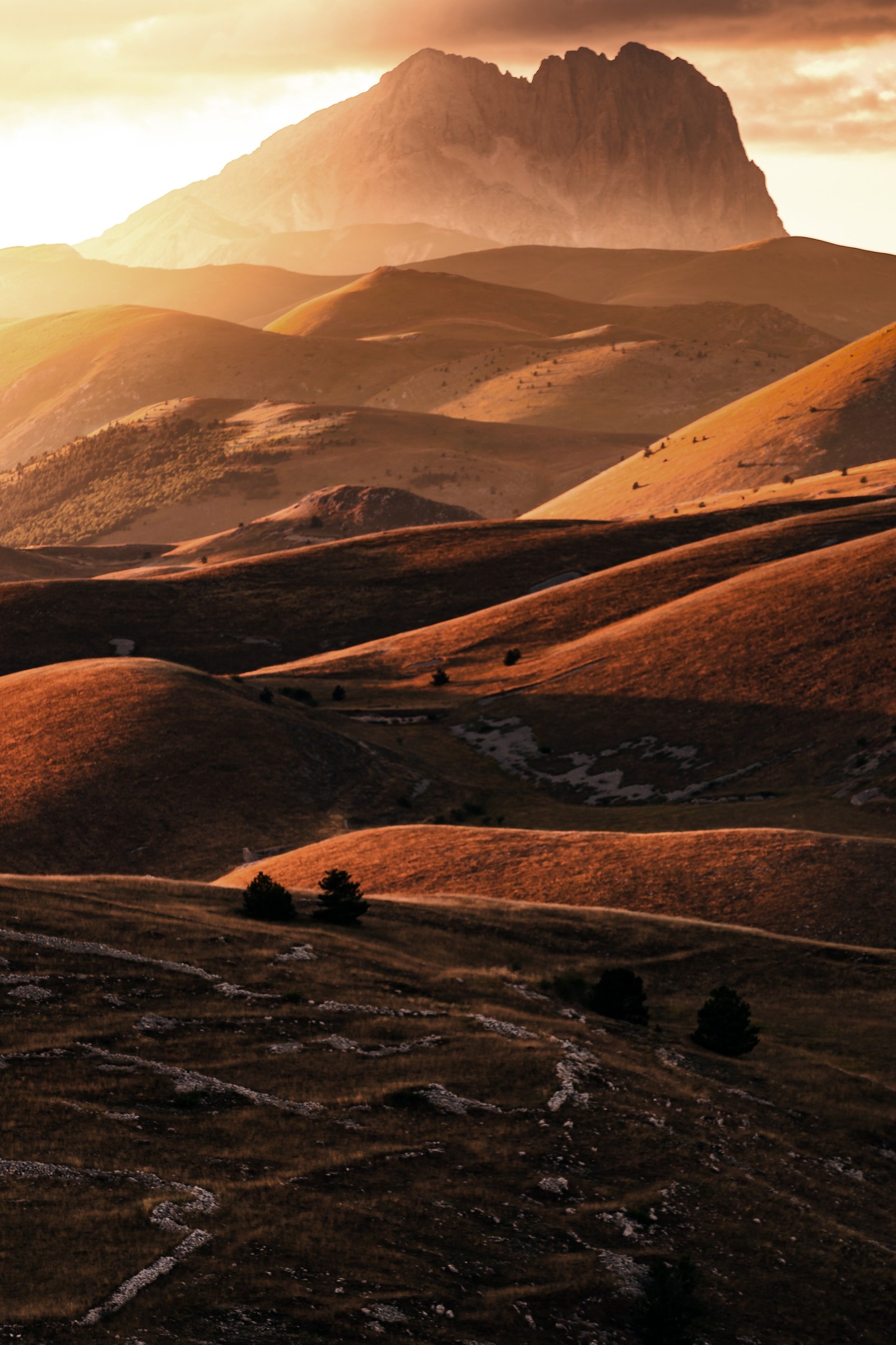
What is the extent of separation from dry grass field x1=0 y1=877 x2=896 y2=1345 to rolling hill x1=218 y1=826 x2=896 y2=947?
27.3 feet

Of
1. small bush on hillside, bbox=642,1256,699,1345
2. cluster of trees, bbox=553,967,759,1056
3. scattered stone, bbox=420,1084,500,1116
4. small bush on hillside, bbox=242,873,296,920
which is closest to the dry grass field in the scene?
scattered stone, bbox=420,1084,500,1116

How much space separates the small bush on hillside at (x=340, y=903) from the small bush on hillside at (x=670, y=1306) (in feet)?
50.2

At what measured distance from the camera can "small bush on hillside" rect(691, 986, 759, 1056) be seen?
2695 centimetres

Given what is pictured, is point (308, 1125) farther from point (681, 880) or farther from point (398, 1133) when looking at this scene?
point (681, 880)

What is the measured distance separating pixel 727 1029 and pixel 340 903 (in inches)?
394

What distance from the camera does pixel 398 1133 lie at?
63.3 feet

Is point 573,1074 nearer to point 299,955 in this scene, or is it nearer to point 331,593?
point 299,955

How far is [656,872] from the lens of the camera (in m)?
43.6

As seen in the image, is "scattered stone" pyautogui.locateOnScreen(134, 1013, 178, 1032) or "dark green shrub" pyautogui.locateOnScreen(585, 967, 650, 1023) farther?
"dark green shrub" pyautogui.locateOnScreen(585, 967, 650, 1023)

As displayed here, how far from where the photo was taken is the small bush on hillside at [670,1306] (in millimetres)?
15492

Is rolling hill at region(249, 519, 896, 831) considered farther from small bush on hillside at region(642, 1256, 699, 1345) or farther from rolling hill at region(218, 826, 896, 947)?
small bush on hillside at region(642, 1256, 699, 1345)

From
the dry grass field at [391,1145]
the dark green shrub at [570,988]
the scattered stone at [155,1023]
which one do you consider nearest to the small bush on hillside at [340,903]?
the dry grass field at [391,1145]

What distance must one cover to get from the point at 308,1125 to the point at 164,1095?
2275 mm

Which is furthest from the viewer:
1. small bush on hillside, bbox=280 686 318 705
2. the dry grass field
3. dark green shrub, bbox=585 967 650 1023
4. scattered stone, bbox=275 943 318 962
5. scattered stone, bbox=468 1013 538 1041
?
small bush on hillside, bbox=280 686 318 705
